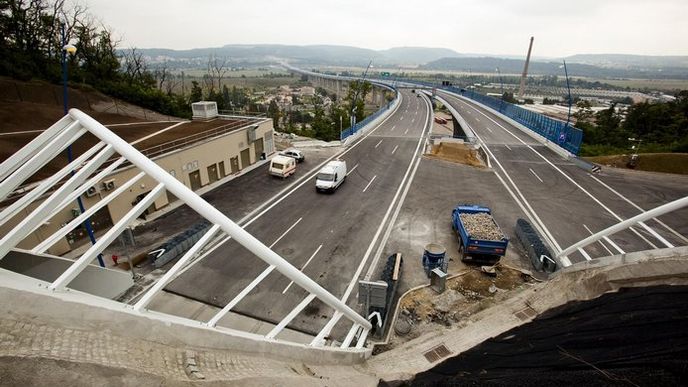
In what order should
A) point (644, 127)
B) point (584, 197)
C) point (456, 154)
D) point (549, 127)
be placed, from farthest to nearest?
point (644, 127), point (549, 127), point (456, 154), point (584, 197)

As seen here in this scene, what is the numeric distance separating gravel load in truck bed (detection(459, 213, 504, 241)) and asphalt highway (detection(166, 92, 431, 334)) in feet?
19.1

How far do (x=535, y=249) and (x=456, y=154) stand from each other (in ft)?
73.4

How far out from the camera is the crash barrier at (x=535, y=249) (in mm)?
16541

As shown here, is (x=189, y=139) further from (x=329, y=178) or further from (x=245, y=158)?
(x=329, y=178)

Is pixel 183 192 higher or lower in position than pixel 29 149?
lower

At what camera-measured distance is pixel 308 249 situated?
19438 mm

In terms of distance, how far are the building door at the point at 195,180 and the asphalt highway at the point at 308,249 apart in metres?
8.33

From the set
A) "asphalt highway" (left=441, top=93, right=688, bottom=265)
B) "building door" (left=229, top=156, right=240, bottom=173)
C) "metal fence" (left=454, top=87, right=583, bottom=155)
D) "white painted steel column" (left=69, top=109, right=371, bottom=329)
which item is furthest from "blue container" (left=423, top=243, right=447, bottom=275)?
"metal fence" (left=454, top=87, right=583, bottom=155)

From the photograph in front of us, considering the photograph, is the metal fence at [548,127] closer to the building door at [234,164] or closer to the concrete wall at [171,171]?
the concrete wall at [171,171]

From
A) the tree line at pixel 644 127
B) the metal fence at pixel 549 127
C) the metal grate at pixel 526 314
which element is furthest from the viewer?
the tree line at pixel 644 127

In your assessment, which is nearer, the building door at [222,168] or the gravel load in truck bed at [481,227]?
the gravel load in truck bed at [481,227]

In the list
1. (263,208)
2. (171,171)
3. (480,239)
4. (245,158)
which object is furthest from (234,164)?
(480,239)

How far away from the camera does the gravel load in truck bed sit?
56.6ft

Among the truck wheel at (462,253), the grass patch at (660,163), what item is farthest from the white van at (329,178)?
the grass patch at (660,163)
